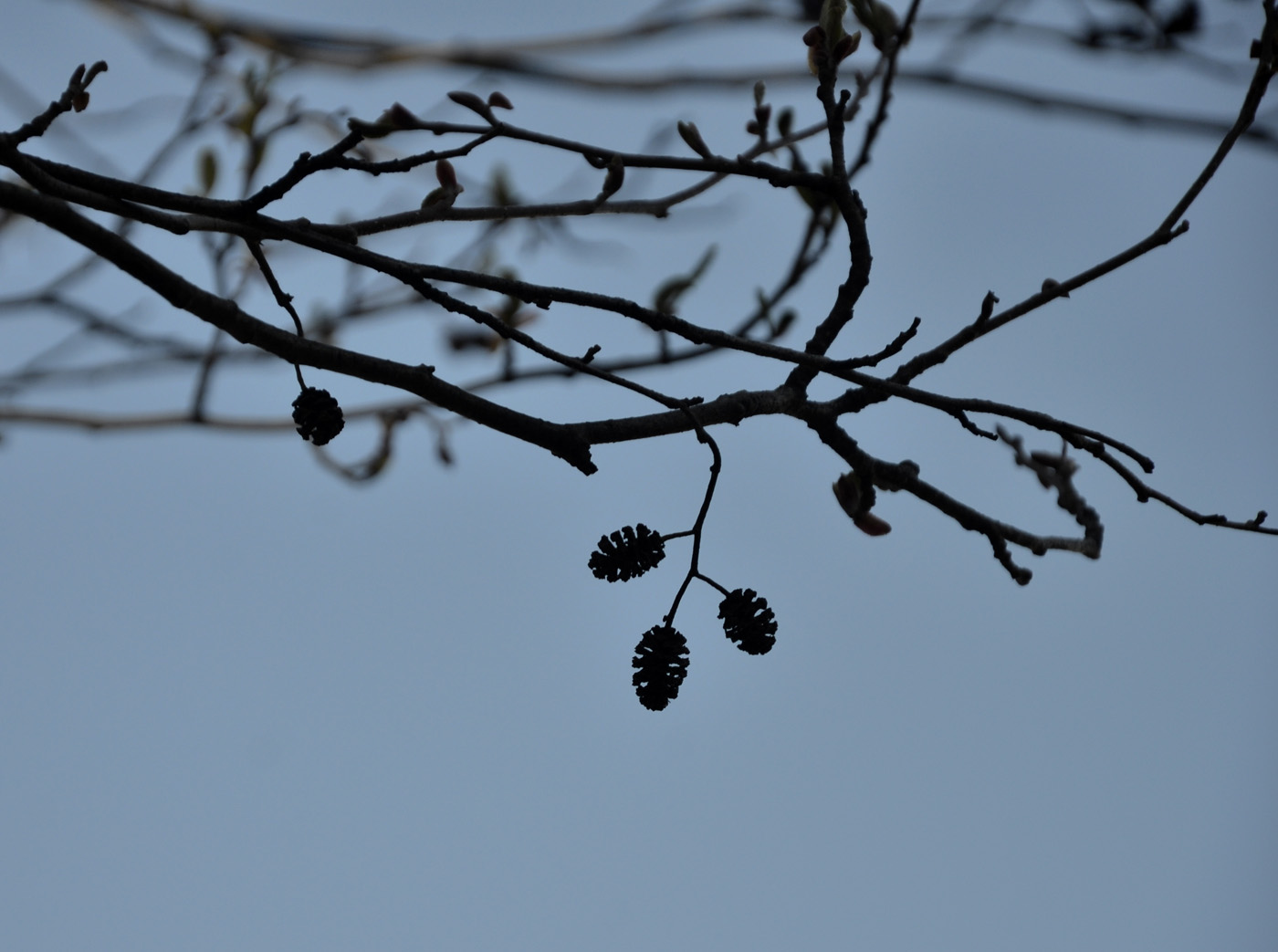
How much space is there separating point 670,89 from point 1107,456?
66.7 inches

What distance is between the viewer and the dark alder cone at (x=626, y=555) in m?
1.14

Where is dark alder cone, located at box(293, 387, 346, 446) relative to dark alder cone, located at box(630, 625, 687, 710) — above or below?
above

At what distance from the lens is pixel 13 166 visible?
0.90m

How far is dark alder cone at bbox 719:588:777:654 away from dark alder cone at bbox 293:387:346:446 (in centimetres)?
44

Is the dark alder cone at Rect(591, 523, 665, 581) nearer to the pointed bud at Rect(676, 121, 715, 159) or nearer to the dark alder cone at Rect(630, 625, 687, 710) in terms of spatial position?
the dark alder cone at Rect(630, 625, 687, 710)

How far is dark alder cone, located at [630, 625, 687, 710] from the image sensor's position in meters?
1.12

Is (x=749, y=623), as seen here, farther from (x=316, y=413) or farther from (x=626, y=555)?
(x=316, y=413)

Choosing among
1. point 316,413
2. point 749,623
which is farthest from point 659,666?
point 316,413

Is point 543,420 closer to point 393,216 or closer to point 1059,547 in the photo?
point 393,216

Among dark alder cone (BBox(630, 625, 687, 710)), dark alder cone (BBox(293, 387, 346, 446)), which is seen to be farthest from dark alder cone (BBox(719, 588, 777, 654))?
dark alder cone (BBox(293, 387, 346, 446))

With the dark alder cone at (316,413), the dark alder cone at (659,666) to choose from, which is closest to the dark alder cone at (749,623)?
the dark alder cone at (659,666)

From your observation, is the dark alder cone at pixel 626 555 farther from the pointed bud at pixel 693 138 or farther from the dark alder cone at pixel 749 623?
the pointed bud at pixel 693 138

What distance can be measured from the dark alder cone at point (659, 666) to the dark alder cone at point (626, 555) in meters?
0.07

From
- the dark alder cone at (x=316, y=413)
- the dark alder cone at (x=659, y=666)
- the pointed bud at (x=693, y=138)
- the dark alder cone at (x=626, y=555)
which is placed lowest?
the dark alder cone at (x=659, y=666)
